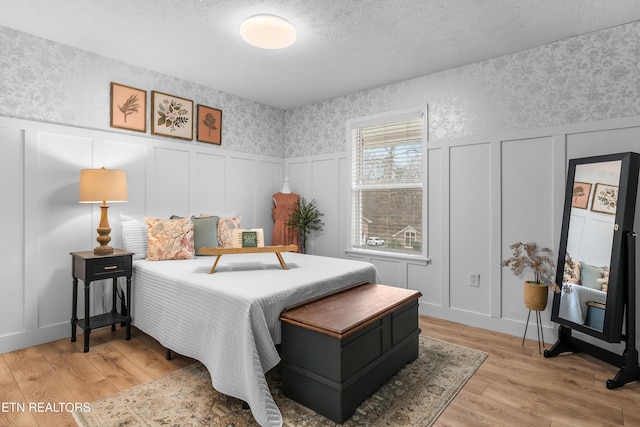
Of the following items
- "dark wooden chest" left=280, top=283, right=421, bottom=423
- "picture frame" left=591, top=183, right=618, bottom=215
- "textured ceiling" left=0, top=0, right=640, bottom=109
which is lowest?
"dark wooden chest" left=280, top=283, right=421, bottom=423

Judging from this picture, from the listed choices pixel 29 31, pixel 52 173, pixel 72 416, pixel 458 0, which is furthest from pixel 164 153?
pixel 458 0

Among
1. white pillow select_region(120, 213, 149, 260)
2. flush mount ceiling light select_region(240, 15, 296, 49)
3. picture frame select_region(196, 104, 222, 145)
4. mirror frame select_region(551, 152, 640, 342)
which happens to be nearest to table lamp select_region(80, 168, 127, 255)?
white pillow select_region(120, 213, 149, 260)

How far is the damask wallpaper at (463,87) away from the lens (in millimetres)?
2748

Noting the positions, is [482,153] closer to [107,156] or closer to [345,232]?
[345,232]

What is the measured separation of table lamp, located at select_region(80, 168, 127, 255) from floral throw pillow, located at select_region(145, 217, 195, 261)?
13.5 inches

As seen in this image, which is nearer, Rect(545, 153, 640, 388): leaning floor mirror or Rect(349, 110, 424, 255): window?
Rect(545, 153, 640, 388): leaning floor mirror

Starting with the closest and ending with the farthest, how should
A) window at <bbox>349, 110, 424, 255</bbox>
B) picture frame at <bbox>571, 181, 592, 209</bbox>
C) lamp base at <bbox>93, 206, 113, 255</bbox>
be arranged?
picture frame at <bbox>571, 181, 592, 209</bbox>, lamp base at <bbox>93, 206, 113, 255</bbox>, window at <bbox>349, 110, 424, 255</bbox>

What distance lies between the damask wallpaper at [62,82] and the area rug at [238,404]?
8.00 ft

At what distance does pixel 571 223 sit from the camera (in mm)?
2775

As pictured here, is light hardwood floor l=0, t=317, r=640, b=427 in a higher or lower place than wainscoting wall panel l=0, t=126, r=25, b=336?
lower

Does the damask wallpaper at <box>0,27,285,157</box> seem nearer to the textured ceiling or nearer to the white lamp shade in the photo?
the textured ceiling

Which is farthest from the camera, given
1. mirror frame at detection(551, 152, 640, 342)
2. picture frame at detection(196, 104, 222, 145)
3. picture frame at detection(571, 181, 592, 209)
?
picture frame at detection(196, 104, 222, 145)

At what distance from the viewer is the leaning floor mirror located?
7.85 feet

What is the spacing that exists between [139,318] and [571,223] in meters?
3.65
